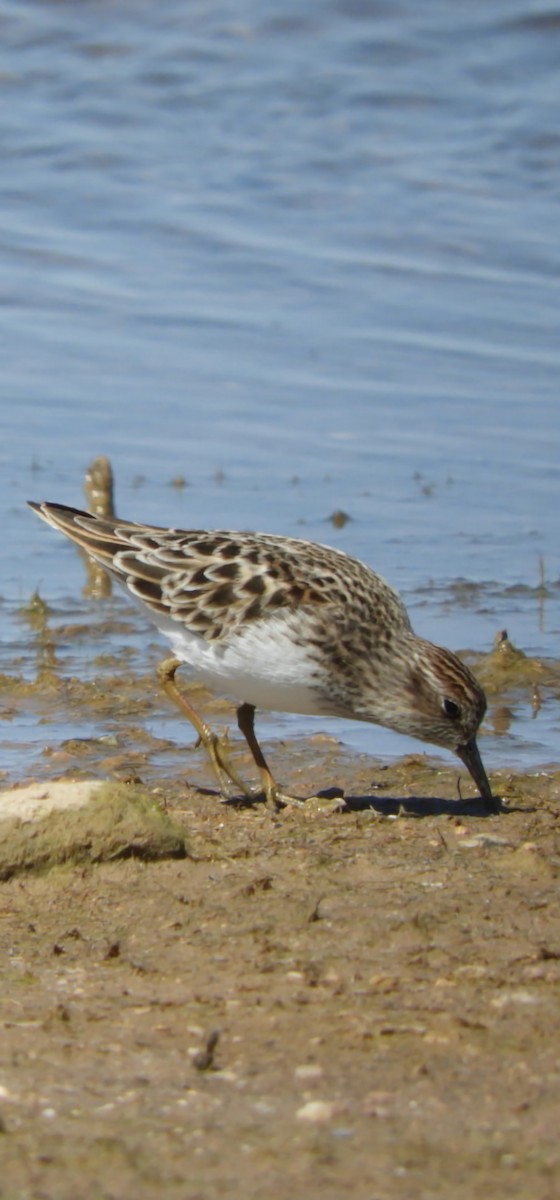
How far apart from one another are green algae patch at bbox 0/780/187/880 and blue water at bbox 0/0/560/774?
226 cm

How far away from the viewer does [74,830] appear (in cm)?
587

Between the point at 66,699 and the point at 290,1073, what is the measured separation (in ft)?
14.1

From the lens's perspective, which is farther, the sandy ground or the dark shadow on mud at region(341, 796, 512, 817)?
the dark shadow on mud at region(341, 796, 512, 817)

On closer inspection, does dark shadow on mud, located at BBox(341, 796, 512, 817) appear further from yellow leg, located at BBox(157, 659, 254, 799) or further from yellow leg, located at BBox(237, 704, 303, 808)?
yellow leg, located at BBox(157, 659, 254, 799)

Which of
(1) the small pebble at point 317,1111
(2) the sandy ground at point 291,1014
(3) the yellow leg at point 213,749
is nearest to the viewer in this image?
(2) the sandy ground at point 291,1014

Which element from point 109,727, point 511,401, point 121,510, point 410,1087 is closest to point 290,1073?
point 410,1087

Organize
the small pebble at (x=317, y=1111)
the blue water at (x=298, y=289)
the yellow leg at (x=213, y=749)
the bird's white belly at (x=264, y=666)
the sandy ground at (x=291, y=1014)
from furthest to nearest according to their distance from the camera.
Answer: the blue water at (x=298, y=289)
the yellow leg at (x=213, y=749)
the bird's white belly at (x=264, y=666)
the small pebble at (x=317, y=1111)
the sandy ground at (x=291, y=1014)

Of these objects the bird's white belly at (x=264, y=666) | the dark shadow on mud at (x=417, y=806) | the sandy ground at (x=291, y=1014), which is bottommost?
the dark shadow on mud at (x=417, y=806)

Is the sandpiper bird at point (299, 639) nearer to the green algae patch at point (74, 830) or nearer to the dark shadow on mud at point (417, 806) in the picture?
the dark shadow on mud at point (417, 806)

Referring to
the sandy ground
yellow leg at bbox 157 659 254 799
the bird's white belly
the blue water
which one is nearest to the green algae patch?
the sandy ground

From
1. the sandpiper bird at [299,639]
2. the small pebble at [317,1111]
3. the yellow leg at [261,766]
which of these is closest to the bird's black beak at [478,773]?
the sandpiper bird at [299,639]

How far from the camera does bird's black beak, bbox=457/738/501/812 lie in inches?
273

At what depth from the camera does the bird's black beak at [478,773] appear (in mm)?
6938

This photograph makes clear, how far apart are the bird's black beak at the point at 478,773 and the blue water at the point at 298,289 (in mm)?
777
